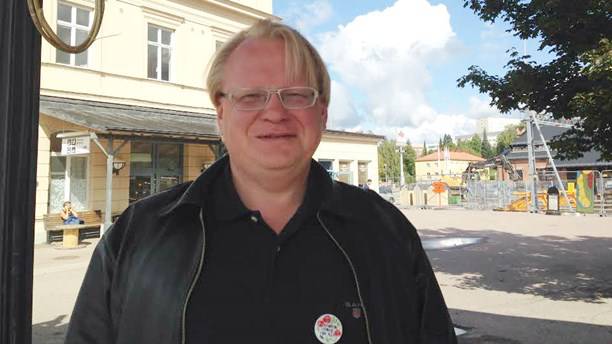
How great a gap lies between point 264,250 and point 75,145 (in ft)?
42.9

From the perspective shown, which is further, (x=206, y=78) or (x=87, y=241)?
(x=87, y=241)

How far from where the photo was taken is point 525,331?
5.69 metres

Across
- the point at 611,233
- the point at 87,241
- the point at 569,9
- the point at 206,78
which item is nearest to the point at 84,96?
the point at 87,241

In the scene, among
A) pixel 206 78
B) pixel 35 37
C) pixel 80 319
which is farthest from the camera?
pixel 206 78

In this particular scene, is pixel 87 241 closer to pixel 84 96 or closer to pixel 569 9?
pixel 84 96

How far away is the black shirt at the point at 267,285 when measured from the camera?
1.57 metres

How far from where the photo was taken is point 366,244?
5.70 feet

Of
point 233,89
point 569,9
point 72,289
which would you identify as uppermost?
point 569,9

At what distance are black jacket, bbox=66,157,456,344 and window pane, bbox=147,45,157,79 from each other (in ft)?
57.4

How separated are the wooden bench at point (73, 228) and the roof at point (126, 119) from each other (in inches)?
111

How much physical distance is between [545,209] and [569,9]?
834 inches

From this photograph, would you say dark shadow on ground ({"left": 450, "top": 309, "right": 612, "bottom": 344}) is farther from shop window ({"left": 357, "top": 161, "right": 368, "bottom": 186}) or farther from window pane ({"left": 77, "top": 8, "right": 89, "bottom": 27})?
shop window ({"left": 357, "top": 161, "right": 368, "bottom": 186})

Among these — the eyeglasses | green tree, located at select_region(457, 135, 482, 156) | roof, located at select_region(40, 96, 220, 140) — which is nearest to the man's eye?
the eyeglasses

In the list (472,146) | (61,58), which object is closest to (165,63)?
(61,58)
